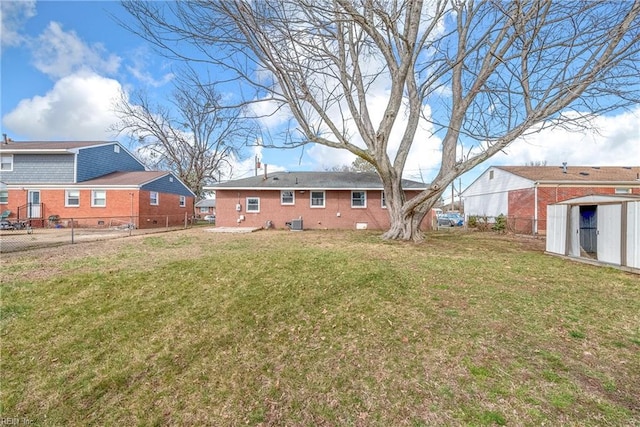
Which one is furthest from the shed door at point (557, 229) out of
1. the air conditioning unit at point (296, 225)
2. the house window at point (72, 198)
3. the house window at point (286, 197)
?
the house window at point (72, 198)

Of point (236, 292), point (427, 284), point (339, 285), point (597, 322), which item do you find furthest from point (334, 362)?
point (597, 322)

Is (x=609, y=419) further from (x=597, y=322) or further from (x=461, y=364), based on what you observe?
(x=597, y=322)

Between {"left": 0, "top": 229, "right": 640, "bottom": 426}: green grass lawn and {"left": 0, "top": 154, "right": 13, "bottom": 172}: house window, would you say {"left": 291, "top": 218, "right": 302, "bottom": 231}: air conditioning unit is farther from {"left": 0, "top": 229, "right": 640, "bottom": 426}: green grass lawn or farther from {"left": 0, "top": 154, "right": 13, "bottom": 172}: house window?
{"left": 0, "top": 154, "right": 13, "bottom": 172}: house window

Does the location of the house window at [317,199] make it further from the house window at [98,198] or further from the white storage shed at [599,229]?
the house window at [98,198]

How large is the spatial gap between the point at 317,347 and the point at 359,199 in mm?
14766

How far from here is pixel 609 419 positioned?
2332 mm

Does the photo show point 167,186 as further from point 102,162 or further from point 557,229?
point 557,229

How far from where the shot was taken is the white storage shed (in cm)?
698

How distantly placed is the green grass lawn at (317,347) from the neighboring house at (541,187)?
1412cm

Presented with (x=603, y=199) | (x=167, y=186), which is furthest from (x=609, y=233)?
(x=167, y=186)

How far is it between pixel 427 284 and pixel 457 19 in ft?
32.1

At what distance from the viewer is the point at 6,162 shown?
18.8 m

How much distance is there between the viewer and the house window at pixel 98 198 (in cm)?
1847

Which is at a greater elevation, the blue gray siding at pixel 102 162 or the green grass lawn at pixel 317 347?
the blue gray siding at pixel 102 162
